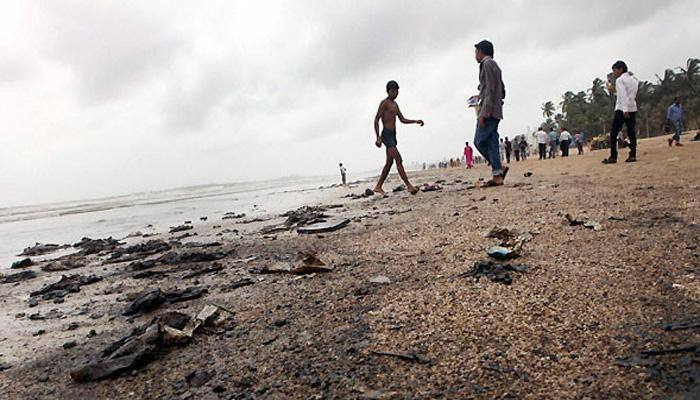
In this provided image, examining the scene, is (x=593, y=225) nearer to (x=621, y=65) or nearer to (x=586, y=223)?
(x=586, y=223)

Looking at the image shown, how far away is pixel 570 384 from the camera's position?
1.11 meters

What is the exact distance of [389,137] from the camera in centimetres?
758

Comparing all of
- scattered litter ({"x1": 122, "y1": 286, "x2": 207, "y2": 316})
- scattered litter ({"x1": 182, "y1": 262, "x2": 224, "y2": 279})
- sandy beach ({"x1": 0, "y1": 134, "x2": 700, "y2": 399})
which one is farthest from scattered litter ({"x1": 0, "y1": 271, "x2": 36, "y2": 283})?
scattered litter ({"x1": 122, "y1": 286, "x2": 207, "y2": 316})

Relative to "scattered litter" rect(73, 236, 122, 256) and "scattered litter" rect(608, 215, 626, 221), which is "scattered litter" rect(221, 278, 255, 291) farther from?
"scattered litter" rect(73, 236, 122, 256)

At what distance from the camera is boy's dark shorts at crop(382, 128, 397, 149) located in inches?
298

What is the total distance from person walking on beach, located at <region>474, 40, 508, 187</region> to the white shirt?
281cm

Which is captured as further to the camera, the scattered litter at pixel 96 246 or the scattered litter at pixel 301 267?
the scattered litter at pixel 96 246

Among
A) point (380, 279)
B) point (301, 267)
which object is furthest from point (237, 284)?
point (380, 279)

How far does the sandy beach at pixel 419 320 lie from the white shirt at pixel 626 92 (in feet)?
14.9

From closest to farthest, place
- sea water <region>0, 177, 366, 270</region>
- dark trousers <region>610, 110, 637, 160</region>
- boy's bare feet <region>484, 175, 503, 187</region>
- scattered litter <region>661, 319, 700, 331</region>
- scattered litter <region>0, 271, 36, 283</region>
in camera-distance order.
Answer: scattered litter <region>661, 319, 700, 331</region>
scattered litter <region>0, 271, 36, 283</region>
boy's bare feet <region>484, 175, 503, 187</region>
dark trousers <region>610, 110, 637, 160</region>
sea water <region>0, 177, 366, 270</region>

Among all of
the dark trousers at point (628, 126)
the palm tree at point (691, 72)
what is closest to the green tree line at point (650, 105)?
the palm tree at point (691, 72)

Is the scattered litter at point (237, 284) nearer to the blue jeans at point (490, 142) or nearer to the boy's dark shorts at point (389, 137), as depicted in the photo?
the blue jeans at point (490, 142)

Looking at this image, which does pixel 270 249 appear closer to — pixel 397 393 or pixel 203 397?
pixel 203 397

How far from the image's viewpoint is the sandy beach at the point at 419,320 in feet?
3.96
